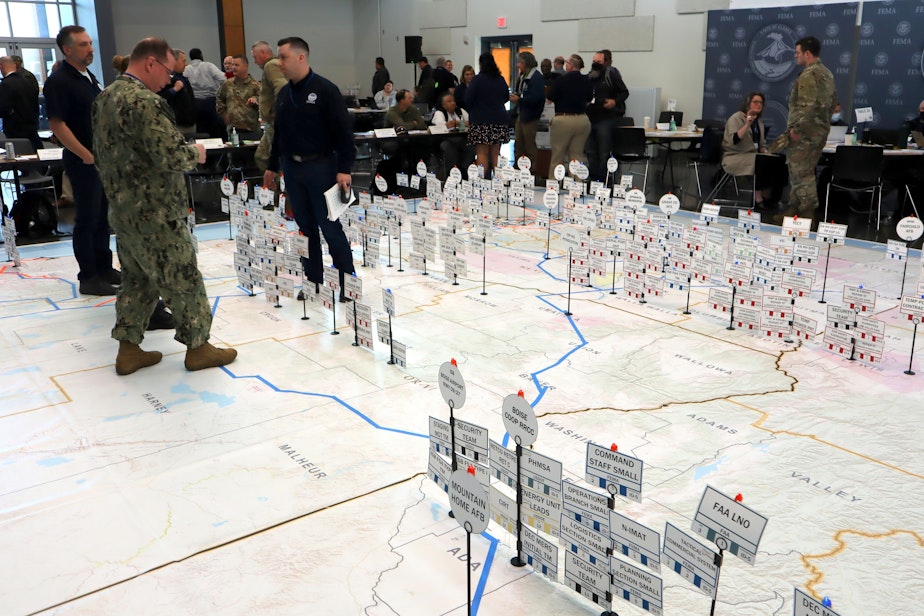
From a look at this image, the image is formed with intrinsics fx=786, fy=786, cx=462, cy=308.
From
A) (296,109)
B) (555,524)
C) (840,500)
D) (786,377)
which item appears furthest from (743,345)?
(296,109)

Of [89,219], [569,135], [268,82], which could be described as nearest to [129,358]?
[89,219]

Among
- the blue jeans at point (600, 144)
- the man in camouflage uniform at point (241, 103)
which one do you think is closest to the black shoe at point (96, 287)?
the man in camouflage uniform at point (241, 103)

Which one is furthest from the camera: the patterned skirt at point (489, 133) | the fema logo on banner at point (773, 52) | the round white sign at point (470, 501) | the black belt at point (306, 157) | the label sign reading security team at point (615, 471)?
the fema logo on banner at point (773, 52)

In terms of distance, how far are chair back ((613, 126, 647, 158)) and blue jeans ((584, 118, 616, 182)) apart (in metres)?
0.32

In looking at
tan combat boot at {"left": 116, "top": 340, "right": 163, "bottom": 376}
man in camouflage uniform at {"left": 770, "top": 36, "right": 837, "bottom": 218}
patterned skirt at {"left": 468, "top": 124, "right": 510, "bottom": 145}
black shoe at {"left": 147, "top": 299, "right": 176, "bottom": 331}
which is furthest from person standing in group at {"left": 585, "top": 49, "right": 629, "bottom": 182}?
tan combat boot at {"left": 116, "top": 340, "right": 163, "bottom": 376}

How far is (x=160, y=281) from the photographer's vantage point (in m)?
3.79

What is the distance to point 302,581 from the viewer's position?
7.64ft

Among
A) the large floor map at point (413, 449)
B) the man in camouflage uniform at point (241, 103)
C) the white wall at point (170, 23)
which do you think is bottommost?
the large floor map at point (413, 449)

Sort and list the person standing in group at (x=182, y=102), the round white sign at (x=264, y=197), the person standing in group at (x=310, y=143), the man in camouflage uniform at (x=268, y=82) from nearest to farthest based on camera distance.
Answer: the person standing in group at (x=310, y=143)
the round white sign at (x=264, y=197)
the man in camouflage uniform at (x=268, y=82)
the person standing in group at (x=182, y=102)

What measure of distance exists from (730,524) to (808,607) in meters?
0.24

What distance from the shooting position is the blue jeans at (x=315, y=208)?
15.6ft

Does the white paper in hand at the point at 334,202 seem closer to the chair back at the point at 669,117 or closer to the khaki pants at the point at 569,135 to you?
the khaki pants at the point at 569,135

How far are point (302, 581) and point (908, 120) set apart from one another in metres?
9.23

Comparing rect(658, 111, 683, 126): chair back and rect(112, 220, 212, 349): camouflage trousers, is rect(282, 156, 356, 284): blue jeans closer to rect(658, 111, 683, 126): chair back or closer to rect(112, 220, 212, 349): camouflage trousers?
rect(112, 220, 212, 349): camouflage trousers
